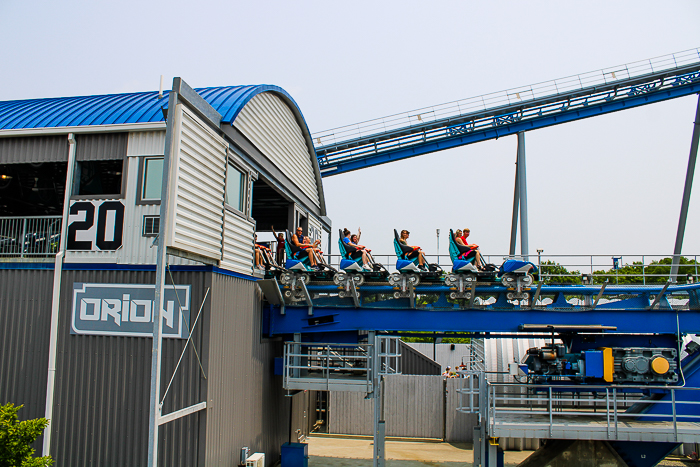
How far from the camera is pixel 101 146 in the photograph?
35.9 feet

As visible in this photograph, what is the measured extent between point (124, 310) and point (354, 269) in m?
5.21

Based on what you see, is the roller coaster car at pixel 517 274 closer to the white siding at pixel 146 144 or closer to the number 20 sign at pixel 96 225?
the white siding at pixel 146 144

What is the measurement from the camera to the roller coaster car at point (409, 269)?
1297 centimetres

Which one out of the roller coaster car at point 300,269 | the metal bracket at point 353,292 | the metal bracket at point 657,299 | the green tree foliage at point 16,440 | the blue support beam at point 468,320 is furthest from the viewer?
the roller coaster car at point 300,269

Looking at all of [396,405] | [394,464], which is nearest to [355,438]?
[396,405]

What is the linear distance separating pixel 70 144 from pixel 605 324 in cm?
1248

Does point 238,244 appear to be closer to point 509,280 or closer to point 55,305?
point 55,305

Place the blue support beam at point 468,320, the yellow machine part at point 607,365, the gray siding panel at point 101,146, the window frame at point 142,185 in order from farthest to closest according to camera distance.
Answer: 1. the blue support beam at point 468,320
2. the yellow machine part at point 607,365
3. the gray siding panel at point 101,146
4. the window frame at point 142,185

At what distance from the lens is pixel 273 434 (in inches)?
551

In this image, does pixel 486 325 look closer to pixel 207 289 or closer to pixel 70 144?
pixel 207 289

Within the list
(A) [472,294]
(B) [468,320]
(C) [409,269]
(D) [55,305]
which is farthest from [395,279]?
(D) [55,305]

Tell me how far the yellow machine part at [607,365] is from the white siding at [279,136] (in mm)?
9186

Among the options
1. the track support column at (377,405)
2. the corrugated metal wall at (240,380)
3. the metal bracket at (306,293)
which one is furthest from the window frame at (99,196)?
the track support column at (377,405)

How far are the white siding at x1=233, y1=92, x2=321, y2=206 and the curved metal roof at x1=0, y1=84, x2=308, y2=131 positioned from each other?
0.32 metres
